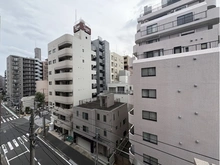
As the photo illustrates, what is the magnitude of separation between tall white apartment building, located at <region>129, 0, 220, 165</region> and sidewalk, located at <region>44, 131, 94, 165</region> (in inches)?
291

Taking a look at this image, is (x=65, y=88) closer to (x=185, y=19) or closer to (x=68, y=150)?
(x=68, y=150)

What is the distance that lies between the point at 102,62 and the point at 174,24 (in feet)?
75.0

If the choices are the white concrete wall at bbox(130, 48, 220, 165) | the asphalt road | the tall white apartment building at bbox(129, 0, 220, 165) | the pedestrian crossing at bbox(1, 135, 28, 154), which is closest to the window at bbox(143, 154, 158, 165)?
the tall white apartment building at bbox(129, 0, 220, 165)

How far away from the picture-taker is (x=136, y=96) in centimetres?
1175

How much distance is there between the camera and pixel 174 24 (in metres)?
12.4

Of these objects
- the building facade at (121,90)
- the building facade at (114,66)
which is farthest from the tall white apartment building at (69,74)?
the building facade at (114,66)

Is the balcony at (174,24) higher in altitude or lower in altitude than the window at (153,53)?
higher

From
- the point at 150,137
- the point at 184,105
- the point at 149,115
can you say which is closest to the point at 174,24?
the point at 184,105

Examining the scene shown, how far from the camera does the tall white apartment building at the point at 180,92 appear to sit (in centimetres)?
834

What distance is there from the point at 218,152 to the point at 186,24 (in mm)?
11780

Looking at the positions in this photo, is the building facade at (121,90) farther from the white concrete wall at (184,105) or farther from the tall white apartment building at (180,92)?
the white concrete wall at (184,105)

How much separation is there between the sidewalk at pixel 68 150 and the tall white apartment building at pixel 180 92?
24.3ft

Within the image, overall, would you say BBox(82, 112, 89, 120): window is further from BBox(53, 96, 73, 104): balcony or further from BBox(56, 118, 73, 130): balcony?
BBox(53, 96, 73, 104): balcony

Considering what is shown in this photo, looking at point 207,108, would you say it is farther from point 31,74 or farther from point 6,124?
point 31,74
